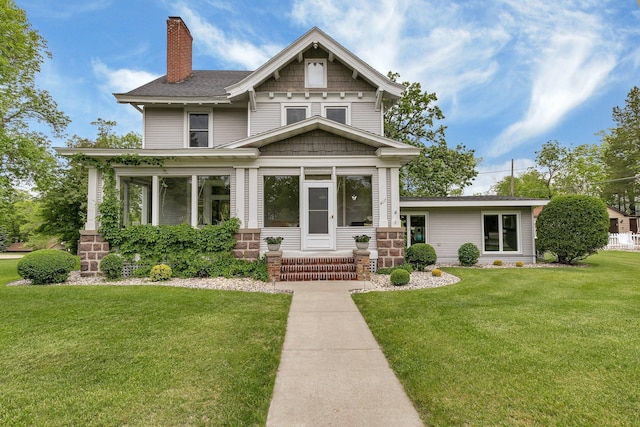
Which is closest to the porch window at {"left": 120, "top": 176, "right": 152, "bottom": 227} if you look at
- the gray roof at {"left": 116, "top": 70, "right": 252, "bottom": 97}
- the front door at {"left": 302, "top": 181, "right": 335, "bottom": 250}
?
the gray roof at {"left": 116, "top": 70, "right": 252, "bottom": 97}

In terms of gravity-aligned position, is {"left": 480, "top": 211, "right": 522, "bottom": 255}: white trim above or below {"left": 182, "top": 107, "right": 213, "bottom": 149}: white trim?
below

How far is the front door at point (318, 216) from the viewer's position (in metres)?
9.75

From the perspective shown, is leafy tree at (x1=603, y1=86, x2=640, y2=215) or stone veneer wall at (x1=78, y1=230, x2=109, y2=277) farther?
leafy tree at (x1=603, y1=86, x2=640, y2=215)

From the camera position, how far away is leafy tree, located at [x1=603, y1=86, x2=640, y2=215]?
109ft

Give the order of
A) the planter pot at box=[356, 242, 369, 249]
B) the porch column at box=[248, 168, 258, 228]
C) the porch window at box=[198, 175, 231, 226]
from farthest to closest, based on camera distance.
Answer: the porch window at box=[198, 175, 231, 226], the porch column at box=[248, 168, 258, 228], the planter pot at box=[356, 242, 369, 249]

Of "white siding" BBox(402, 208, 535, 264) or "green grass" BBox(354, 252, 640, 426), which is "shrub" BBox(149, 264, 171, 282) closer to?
"green grass" BBox(354, 252, 640, 426)

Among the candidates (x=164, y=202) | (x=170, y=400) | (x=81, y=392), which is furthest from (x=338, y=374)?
(x=164, y=202)

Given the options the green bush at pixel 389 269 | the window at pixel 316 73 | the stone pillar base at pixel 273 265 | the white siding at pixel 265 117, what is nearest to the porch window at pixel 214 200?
the white siding at pixel 265 117

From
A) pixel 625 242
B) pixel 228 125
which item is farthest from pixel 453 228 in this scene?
pixel 625 242

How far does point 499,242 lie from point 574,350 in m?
10.2

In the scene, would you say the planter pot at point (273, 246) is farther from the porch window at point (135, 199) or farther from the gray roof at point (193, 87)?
the gray roof at point (193, 87)

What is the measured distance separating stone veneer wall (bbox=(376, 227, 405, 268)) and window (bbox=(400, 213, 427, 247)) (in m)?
3.46

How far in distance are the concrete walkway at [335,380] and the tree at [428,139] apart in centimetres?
1447

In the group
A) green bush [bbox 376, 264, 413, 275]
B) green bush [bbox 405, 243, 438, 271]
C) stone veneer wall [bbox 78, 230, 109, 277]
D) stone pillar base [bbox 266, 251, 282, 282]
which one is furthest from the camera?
green bush [bbox 405, 243, 438, 271]
